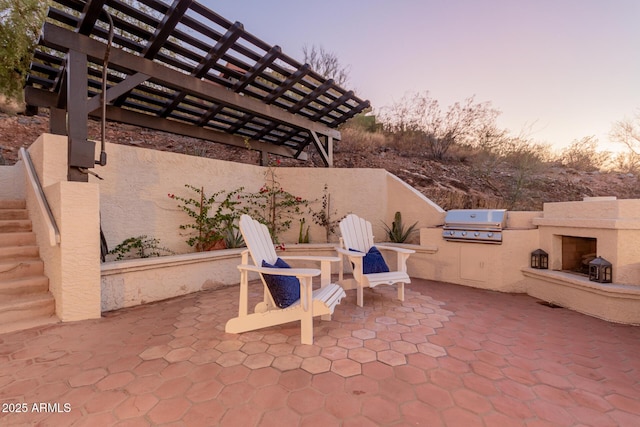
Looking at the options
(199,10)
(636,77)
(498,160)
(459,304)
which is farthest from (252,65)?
(636,77)

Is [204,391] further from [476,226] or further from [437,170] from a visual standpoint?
[437,170]

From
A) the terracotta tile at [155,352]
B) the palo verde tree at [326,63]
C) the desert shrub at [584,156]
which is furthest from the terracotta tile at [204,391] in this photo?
the desert shrub at [584,156]

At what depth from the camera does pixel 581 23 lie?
17.0 feet

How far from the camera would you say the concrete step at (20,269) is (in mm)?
2863

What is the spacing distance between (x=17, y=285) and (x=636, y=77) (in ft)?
36.2

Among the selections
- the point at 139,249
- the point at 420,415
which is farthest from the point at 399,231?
the point at 139,249

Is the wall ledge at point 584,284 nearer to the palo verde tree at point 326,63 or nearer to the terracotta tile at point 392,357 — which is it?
the terracotta tile at point 392,357

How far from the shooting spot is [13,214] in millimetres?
3568

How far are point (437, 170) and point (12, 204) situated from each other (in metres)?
9.04

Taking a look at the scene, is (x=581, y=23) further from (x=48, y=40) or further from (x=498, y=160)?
(x=48, y=40)

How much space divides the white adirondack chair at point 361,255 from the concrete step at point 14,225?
392cm

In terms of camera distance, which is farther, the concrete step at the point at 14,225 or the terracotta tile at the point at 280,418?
the concrete step at the point at 14,225

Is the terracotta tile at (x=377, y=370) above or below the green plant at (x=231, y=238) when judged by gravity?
below

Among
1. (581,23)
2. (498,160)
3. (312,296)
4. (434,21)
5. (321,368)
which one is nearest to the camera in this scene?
(321,368)
